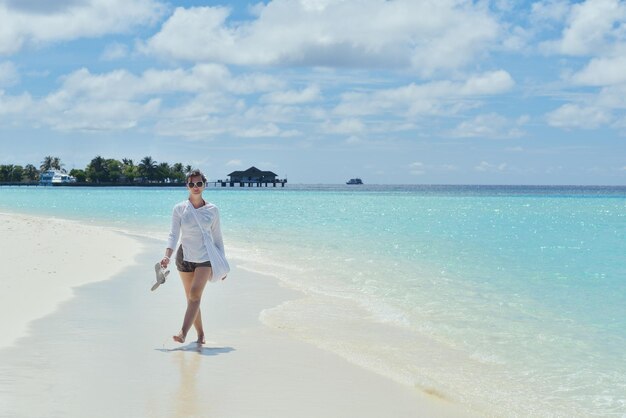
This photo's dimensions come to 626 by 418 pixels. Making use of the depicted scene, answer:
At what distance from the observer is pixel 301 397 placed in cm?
633

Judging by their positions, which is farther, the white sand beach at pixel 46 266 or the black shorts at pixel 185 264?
the white sand beach at pixel 46 266

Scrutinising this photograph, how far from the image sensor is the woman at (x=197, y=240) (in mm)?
7672

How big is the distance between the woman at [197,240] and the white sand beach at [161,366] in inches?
33.2

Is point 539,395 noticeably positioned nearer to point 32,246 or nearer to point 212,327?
point 212,327

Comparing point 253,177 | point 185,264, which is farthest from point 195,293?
point 253,177

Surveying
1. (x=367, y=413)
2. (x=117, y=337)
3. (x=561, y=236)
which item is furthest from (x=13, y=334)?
(x=561, y=236)

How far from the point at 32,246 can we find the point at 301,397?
1446 centimetres

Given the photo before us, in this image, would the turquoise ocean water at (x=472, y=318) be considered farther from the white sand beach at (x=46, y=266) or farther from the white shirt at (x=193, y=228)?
the white sand beach at (x=46, y=266)

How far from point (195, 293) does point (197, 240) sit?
582 millimetres

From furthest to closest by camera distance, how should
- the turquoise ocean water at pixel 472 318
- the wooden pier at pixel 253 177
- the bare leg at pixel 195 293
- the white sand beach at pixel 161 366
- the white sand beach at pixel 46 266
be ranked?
1. the wooden pier at pixel 253 177
2. the white sand beach at pixel 46 266
3. the bare leg at pixel 195 293
4. the turquoise ocean water at pixel 472 318
5. the white sand beach at pixel 161 366

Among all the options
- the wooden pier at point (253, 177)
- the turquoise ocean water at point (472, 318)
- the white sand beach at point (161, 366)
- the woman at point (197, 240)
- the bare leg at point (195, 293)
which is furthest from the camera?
the wooden pier at point (253, 177)

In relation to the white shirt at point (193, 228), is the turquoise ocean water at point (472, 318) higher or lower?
lower

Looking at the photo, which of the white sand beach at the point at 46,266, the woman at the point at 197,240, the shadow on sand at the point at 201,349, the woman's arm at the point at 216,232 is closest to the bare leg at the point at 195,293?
the woman at the point at 197,240

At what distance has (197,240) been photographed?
304 inches
